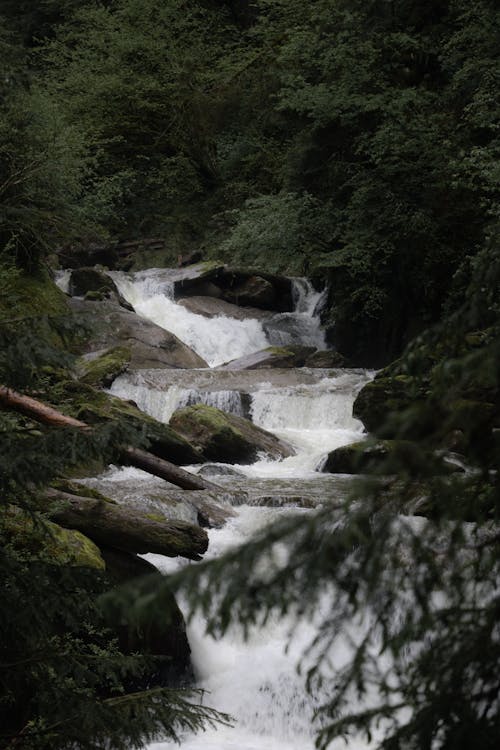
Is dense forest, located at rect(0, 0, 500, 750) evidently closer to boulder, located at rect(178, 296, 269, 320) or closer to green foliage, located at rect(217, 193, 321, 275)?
green foliage, located at rect(217, 193, 321, 275)

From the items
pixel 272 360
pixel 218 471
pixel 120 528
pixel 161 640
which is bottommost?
pixel 161 640

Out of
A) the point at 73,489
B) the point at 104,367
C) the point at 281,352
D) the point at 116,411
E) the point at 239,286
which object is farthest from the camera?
the point at 239,286

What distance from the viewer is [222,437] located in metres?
12.9

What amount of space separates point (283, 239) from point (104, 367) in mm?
5824

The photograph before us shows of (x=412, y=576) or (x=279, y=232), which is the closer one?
(x=412, y=576)

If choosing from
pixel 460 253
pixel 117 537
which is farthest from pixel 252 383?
pixel 117 537

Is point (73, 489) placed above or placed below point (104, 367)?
below

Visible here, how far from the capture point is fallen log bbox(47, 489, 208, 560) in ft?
22.1

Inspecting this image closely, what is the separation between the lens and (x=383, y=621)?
7.64ft

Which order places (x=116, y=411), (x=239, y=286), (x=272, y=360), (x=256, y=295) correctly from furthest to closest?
(x=239, y=286), (x=256, y=295), (x=272, y=360), (x=116, y=411)

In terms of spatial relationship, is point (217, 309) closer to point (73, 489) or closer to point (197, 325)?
point (197, 325)

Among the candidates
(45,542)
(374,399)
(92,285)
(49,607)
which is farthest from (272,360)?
(49,607)

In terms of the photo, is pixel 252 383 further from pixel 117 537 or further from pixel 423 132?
pixel 117 537

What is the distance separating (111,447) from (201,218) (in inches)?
1086
